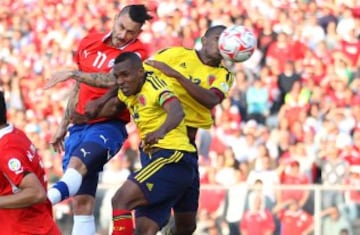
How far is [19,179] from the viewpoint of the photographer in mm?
9922

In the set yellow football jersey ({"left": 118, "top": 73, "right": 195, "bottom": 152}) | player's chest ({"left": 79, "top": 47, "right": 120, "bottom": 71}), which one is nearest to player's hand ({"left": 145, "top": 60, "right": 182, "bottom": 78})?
yellow football jersey ({"left": 118, "top": 73, "right": 195, "bottom": 152})

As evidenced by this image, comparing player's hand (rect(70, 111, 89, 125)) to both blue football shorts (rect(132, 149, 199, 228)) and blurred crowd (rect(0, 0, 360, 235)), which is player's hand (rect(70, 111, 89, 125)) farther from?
blurred crowd (rect(0, 0, 360, 235))

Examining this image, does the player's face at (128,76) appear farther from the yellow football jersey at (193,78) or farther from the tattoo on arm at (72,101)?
the tattoo on arm at (72,101)

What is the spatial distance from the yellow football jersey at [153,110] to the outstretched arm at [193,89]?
151 mm

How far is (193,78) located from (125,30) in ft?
2.73

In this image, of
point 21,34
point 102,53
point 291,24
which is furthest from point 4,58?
point 102,53

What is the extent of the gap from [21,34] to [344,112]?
28.2 ft

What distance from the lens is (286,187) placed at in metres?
17.6

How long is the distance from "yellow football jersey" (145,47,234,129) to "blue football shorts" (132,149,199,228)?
551 mm

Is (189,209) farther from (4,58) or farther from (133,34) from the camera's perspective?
(4,58)

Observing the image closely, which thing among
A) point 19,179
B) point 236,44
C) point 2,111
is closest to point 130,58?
point 236,44

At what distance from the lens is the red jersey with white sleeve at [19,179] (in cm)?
990

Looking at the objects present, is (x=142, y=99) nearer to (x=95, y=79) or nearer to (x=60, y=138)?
(x=95, y=79)

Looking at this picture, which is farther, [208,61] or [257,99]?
[257,99]
